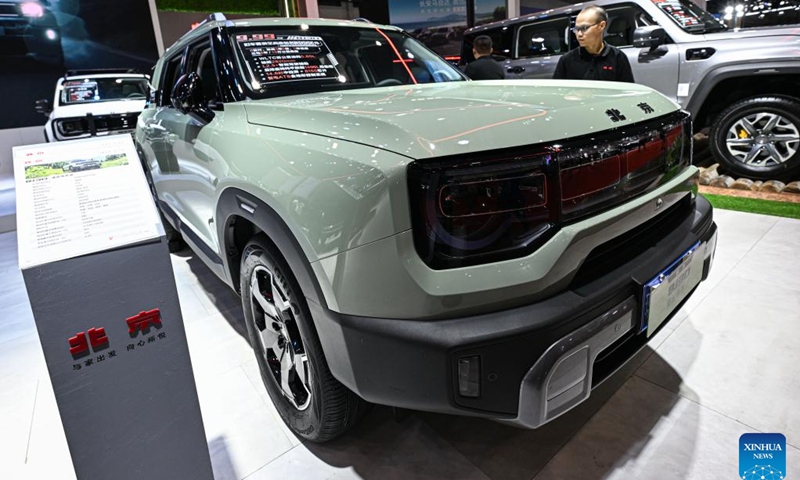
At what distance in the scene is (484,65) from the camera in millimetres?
4012

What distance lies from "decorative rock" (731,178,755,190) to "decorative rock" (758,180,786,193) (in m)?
0.08

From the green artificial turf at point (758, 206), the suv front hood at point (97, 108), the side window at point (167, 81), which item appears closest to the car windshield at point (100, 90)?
the suv front hood at point (97, 108)

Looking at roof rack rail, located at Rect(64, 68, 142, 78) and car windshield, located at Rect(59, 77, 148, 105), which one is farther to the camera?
roof rack rail, located at Rect(64, 68, 142, 78)

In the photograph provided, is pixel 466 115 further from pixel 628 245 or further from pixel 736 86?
pixel 736 86

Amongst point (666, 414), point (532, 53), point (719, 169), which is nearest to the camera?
point (666, 414)

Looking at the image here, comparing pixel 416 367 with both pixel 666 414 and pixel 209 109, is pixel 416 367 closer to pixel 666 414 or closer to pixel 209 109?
pixel 666 414

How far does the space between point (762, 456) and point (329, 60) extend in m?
2.12

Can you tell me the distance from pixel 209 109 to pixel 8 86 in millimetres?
7896

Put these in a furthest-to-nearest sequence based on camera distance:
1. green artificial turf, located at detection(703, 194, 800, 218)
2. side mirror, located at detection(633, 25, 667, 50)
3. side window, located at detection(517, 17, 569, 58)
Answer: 1. side window, located at detection(517, 17, 569, 58)
2. side mirror, located at detection(633, 25, 667, 50)
3. green artificial turf, located at detection(703, 194, 800, 218)

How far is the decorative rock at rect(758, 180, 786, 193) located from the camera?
3854 millimetres

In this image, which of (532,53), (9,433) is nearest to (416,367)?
(9,433)

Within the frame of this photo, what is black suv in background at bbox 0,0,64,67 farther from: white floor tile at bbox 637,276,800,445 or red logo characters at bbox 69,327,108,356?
white floor tile at bbox 637,276,800,445

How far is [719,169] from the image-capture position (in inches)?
175

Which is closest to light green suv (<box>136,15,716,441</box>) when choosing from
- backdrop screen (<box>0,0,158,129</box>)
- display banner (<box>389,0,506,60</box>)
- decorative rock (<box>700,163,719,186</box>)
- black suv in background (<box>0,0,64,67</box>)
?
decorative rock (<box>700,163,719,186</box>)
